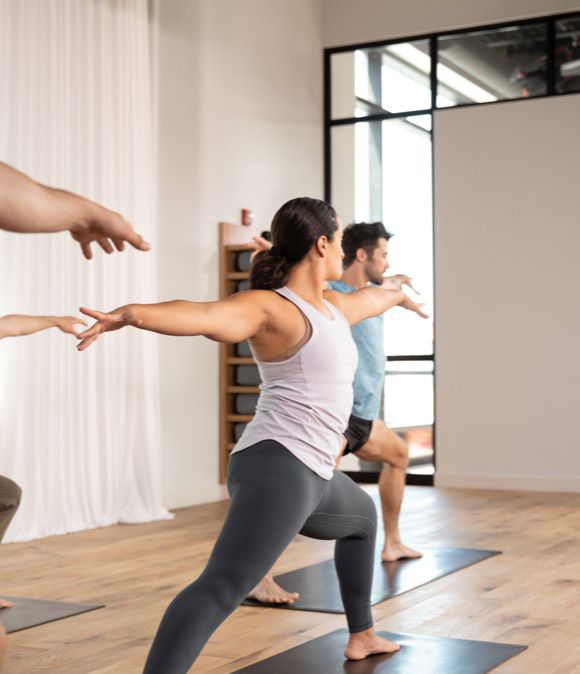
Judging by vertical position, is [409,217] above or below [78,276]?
above

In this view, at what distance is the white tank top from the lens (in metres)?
2.33

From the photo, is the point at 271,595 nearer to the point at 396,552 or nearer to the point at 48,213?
the point at 396,552

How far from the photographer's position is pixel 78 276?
541cm

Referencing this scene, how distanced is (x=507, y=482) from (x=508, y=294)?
126 centimetres

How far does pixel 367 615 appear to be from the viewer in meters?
2.81

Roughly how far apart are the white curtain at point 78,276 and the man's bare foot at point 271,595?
178 centimetres

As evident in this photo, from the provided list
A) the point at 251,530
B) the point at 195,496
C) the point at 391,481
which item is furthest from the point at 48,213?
the point at 195,496

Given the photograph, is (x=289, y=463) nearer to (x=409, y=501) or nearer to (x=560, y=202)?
(x=409, y=501)

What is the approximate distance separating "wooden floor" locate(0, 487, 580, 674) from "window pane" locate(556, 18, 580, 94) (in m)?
2.99

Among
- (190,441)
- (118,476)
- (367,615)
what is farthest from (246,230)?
(367,615)

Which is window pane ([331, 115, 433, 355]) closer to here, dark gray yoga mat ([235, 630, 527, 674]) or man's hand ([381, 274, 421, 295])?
man's hand ([381, 274, 421, 295])

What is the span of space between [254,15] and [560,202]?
7.75 feet

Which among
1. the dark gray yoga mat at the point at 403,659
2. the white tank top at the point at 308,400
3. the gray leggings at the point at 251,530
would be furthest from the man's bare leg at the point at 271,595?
the white tank top at the point at 308,400

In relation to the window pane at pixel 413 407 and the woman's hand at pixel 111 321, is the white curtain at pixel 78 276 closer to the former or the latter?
the window pane at pixel 413 407
